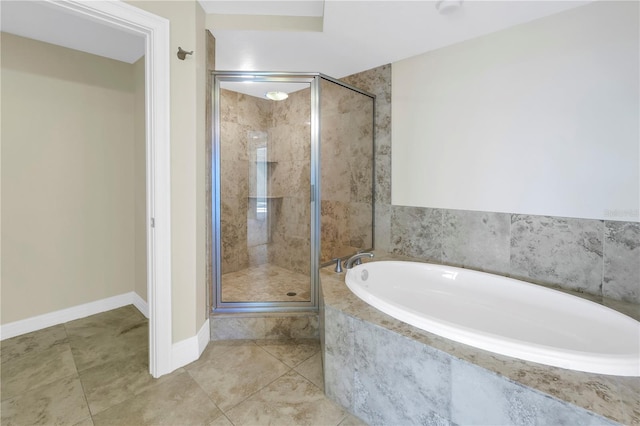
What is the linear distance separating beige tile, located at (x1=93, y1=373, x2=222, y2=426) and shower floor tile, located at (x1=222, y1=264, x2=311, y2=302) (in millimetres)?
739

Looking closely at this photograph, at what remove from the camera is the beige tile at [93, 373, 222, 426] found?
56.6 inches

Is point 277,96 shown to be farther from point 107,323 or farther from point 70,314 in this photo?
point 70,314

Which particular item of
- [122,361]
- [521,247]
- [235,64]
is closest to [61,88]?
[235,64]

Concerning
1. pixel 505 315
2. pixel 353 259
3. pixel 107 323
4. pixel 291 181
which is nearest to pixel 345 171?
pixel 291 181

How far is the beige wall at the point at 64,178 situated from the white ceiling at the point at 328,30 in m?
0.22

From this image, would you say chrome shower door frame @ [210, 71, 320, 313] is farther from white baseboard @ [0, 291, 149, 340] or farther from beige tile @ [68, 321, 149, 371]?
white baseboard @ [0, 291, 149, 340]

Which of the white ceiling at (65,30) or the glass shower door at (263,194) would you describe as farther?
the glass shower door at (263,194)

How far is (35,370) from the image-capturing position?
1823 mm

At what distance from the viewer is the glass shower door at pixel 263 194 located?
2.35 meters

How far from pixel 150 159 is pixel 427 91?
7.02ft

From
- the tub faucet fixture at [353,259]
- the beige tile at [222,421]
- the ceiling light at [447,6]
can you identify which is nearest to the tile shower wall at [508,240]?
the tub faucet fixture at [353,259]

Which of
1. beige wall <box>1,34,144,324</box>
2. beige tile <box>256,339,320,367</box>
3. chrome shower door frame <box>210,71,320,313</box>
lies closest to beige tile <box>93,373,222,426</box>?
beige tile <box>256,339,320,367</box>

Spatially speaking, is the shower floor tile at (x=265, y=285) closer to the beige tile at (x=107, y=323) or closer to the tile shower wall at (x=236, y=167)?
the tile shower wall at (x=236, y=167)

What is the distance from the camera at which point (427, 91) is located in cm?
237
